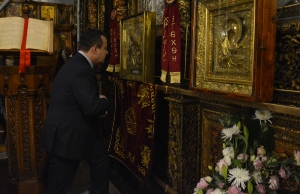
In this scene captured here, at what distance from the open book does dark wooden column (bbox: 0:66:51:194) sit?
23 centimetres

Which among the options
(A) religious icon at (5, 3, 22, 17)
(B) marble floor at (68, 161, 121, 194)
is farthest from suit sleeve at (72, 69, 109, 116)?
(A) religious icon at (5, 3, 22, 17)

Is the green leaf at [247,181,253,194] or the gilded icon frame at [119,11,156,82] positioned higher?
the gilded icon frame at [119,11,156,82]

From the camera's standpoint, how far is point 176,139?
2.88 metres

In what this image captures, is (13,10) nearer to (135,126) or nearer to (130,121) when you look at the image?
(130,121)

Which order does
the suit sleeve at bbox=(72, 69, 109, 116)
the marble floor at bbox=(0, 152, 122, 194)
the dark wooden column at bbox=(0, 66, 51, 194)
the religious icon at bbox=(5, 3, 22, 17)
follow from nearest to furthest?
the suit sleeve at bbox=(72, 69, 109, 116)
the dark wooden column at bbox=(0, 66, 51, 194)
the marble floor at bbox=(0, 152, 122, 194)
the religious icon at bbox=(5, 3, 22, 17)

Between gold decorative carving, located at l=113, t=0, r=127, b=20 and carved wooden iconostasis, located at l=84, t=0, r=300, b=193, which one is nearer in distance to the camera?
carved wooden iconostasis, located at l=84, t=0, r=300, b=193

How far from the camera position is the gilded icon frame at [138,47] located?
3.20 meters

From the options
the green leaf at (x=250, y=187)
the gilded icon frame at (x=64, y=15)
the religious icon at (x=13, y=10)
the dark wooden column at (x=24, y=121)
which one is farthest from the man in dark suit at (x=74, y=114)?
the gilded icon frame at (x=64, y=15)

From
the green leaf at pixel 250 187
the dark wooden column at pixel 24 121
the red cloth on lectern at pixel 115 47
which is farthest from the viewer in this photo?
the red cloth on lectern at pixel 115 47

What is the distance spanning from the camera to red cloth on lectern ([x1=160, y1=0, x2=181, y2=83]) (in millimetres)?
2822

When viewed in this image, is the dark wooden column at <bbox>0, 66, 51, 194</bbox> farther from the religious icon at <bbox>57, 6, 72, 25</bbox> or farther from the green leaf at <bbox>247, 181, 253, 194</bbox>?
the religious icon at <bbox>57, 6, 72, 25</bbox>

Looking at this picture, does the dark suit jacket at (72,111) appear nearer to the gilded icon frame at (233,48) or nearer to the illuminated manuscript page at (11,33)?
the gilded icon frame at (233,48)

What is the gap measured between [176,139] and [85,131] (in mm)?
743

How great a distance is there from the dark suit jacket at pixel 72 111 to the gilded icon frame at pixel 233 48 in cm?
80
